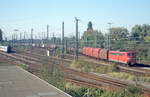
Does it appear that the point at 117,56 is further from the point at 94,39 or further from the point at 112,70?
the point at 94,39

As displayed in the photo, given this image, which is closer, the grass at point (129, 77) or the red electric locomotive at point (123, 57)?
the grass at point (129, 77)

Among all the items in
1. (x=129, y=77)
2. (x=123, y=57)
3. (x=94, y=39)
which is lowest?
(x=129, y=77)

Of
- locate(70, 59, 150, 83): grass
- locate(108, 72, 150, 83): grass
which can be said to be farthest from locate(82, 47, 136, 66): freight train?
locate(108, 72, 150, 83): grass

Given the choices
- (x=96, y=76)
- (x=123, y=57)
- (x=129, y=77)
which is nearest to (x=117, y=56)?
(x=123, y=57)

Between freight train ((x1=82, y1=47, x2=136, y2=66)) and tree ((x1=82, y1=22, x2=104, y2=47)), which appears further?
tree ((x1=82, y1=22, x2=104, y2=47))

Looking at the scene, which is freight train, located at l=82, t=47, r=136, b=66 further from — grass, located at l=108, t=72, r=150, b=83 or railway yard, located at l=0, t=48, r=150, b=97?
grass, located at l=108, t=72, r=150, b=83

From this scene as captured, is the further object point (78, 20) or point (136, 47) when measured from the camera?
point (136, 47)

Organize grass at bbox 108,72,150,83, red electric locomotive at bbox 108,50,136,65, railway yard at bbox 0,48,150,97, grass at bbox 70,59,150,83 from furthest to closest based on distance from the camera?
red electric locomotive at bbox 108,50,136,65, grass at bbox 70,59,150,83, grass at bbox 108,72,150,83, railway yard at bbox 0,48,150,97

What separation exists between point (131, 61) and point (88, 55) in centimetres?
1918

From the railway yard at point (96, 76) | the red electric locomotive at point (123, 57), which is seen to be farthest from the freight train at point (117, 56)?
the railway yard at point (96, 76)

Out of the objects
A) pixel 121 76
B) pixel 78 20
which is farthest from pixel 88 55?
pixel 121 76

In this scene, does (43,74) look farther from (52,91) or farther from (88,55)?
(88,55)

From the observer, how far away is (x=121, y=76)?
2572 centimetres

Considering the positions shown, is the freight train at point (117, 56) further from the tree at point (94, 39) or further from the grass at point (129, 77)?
the grass at point (129, 77)
